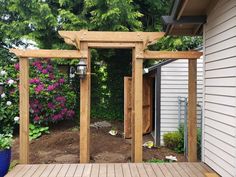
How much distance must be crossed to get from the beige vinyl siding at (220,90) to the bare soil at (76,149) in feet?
6.63

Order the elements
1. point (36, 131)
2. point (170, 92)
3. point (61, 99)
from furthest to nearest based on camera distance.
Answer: point (61, 99) < point (36, 131) < point (170, 92)

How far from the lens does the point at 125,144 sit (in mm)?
7457

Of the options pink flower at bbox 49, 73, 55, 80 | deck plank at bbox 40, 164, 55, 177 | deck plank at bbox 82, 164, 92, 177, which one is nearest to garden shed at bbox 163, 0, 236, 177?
deck plank at bbox 82, 164, 92, 177

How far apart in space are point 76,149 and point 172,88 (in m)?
2.80

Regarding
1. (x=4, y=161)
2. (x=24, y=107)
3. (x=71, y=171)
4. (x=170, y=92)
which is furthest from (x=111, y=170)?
(x=170, y=92)

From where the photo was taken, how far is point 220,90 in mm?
4133

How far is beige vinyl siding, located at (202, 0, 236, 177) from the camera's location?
12.2 feet

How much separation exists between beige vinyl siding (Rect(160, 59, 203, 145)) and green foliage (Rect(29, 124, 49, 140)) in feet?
10.4

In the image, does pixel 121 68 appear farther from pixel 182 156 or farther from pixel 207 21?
pixel 207 21

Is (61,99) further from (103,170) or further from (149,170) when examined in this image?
(149,170)

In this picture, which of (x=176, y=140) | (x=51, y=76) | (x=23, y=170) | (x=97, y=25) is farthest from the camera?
(x=97, y=25)

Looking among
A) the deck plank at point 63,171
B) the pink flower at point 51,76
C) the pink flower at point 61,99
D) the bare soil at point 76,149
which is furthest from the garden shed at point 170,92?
the deck plank at point 63,171

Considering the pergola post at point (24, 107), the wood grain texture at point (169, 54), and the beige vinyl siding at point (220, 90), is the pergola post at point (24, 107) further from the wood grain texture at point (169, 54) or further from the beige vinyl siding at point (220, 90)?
the beige vinyl siding at point (220, 90)

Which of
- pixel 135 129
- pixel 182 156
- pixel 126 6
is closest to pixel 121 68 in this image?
pixel 126 6
